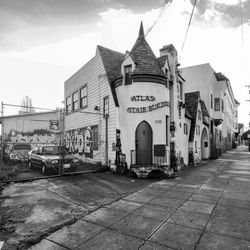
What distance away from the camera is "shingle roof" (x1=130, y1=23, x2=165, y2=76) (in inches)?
444

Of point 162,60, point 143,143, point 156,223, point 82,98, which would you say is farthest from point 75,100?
point 156,223

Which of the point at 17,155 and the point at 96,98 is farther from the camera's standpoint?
the point at 17,155

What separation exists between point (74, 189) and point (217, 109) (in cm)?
2398

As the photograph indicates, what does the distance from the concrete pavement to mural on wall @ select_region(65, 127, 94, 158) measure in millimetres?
7803

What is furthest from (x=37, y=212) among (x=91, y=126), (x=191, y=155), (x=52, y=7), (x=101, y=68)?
(x=191, y=155)

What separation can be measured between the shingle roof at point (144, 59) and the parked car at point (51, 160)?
663 cm

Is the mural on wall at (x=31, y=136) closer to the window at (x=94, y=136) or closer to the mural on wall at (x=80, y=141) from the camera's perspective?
the mural on wall at (x=80, y=141)

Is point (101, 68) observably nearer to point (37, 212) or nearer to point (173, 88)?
point (173, 88)

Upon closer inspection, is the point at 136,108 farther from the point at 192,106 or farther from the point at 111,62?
the point at 192,106

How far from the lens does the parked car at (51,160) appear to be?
10664 millimetres

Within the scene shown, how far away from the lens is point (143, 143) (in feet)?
36.7

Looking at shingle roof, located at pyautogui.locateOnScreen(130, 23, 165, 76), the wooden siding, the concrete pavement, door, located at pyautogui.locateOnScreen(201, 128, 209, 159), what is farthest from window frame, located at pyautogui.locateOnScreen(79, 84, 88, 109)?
door, located at pyautogui.locateOnScreen(201, 128, 209, 159)

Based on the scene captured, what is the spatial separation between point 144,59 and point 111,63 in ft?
10.5

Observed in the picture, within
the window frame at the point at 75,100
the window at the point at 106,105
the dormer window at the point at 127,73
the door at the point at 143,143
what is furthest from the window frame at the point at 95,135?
the dormer window at the point at 127,73
